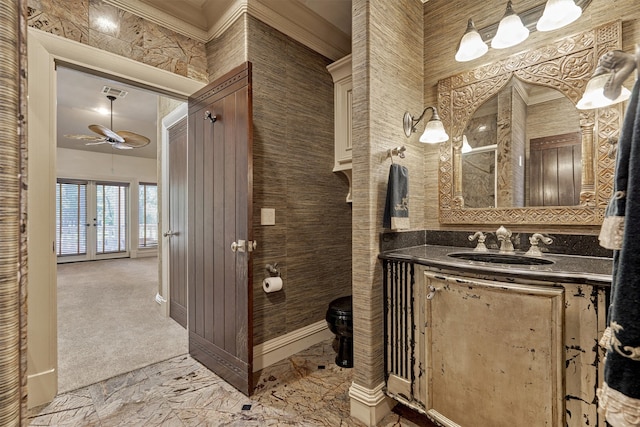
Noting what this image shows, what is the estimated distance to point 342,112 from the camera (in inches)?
96.7

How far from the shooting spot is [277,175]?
233cm

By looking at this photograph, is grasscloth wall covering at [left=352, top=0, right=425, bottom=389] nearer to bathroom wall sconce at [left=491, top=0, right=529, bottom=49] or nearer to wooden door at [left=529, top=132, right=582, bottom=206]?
bathroom wall sconce at [left=491, top=0, right=529, bottom=49]

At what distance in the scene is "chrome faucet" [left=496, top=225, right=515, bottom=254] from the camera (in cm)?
168

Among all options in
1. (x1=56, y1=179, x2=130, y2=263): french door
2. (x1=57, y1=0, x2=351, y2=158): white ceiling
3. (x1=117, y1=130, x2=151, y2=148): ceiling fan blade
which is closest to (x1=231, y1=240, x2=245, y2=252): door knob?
(x1=57, y1=0, x2=351, y2=158): white ceiling

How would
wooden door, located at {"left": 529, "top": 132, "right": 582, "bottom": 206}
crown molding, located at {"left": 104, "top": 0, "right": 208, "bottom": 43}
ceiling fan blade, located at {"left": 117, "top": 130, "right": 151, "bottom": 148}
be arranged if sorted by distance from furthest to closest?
ceiling fan blade, located at {"left": 117, "top": 130, "right": 151, "bottom": 148} → crown molding, located at {"left": 104, "top": 0, "right": 208, "bottom": 43} → wooden door, located at {"left": 529, "top": 132, "right": 582, "bottom": 206}

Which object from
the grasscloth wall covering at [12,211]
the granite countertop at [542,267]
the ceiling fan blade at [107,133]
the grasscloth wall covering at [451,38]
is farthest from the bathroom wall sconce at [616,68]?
the ceiling fan blade at [107,133]

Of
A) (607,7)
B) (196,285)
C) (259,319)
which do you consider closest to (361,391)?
(259,319)

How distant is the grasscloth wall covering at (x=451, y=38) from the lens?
5.11 ft

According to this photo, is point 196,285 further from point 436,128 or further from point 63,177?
point 63,177

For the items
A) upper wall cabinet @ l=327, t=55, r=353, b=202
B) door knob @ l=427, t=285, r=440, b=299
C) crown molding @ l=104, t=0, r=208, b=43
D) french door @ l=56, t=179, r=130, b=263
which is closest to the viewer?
door knob @ l=427, t=285, r=440, b=299

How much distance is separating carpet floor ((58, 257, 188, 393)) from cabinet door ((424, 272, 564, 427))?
216 centimetres

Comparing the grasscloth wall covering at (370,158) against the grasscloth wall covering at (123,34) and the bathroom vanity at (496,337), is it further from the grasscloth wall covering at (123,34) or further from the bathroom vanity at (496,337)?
the grasscloth wall covering at (123,34)

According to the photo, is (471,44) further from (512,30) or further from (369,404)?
(369,404)

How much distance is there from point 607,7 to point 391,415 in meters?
2.53
